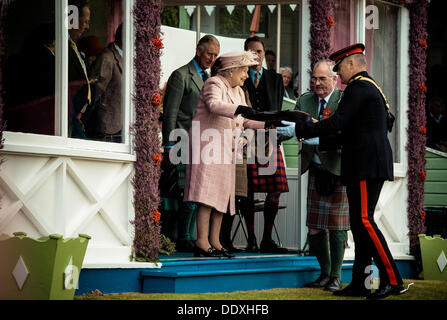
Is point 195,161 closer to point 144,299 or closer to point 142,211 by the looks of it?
point 142,211

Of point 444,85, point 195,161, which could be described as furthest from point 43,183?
point 444,85

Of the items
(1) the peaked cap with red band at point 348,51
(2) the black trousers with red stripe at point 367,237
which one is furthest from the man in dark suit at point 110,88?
(2) the black trousers with red stripe at point 367,237

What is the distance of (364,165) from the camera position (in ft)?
21.8

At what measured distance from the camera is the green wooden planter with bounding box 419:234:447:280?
29.8 ft

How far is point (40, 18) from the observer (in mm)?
6797

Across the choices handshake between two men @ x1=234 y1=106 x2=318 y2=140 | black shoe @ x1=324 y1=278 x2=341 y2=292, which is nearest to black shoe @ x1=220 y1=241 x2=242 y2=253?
black shoe @ x1=324 y1=278 x2=341 y2=292

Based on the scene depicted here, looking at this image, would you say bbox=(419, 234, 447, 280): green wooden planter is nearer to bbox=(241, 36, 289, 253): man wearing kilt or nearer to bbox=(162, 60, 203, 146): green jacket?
bbox=(241, 36, 289, 253): man wearing kilt

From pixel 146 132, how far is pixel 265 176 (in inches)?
67.4

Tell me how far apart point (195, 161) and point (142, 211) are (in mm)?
661

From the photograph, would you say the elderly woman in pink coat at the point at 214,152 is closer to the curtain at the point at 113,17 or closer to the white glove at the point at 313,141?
the white glove at the point at 313,141

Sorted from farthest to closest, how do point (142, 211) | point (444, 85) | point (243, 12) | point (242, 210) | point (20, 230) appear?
point (444, 85)
point (243, 12)
point (242, 210)
point (142, 211)
point (20, 230)

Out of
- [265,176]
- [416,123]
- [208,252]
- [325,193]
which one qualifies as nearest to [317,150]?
[325,193]

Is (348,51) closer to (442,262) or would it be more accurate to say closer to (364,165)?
(364,165)

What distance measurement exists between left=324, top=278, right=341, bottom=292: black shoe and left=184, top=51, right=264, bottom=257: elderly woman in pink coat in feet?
3.08
